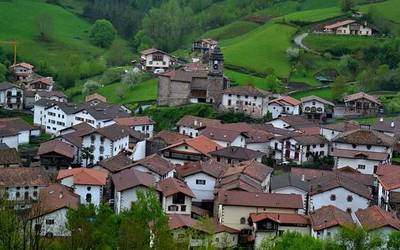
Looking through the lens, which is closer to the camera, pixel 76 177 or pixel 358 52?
pixel 76 177

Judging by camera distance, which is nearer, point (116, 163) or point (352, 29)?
point (116, 163)

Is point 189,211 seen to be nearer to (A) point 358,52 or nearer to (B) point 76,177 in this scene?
(B) point 76,177

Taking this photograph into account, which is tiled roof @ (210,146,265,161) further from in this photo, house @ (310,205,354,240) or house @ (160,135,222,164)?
house @ (310,205,354,240)

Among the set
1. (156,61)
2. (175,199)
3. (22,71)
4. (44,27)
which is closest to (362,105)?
(156,61)

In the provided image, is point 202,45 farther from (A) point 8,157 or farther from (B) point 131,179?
(B) point 131,179

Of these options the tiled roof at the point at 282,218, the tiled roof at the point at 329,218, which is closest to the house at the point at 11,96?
the tiled roof at the point at 282,218

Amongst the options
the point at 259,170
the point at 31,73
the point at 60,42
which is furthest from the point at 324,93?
the point at 60,42

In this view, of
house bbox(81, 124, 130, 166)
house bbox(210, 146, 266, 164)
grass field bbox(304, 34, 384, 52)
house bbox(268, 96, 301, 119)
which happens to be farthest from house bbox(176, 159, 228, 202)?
grass field bbox(304, 34, 384, 52)
